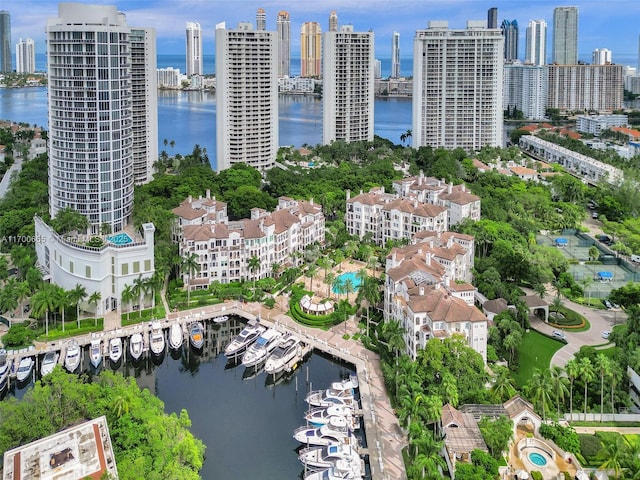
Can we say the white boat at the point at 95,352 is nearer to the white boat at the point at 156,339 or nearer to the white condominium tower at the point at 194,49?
the white boat at the point at 156,339

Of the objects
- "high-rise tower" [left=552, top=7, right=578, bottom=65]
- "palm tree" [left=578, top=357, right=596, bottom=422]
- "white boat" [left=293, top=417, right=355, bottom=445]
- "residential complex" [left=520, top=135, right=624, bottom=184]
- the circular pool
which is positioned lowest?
"white boat" [left=293, top=417, right=355, bottom=445]

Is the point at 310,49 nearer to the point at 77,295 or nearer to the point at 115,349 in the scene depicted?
the point at 77,295

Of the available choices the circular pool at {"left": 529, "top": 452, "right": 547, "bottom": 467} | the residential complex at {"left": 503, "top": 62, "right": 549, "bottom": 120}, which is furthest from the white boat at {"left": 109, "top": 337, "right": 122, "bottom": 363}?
the residential complex at {"left": 503, "top": 62, "right": 549, "bottom": 120}

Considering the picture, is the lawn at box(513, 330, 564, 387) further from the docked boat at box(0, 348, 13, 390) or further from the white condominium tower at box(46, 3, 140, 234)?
the white condominium tower at box(46, 3, 140, 234)

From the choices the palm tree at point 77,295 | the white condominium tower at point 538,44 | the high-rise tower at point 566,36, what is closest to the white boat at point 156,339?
the palm tree at point 77,295

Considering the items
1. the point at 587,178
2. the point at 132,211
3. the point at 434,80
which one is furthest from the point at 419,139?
the point at 132,211

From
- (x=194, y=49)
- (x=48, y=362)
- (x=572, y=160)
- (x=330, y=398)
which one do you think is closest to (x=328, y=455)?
(x=330, y=398)
